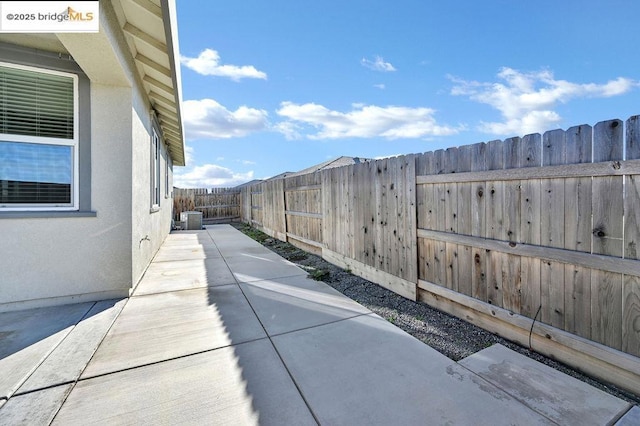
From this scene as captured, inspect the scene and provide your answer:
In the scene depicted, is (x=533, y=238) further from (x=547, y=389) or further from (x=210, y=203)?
(x=210, y=203)

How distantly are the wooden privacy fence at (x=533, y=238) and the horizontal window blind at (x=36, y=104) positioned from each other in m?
4.43

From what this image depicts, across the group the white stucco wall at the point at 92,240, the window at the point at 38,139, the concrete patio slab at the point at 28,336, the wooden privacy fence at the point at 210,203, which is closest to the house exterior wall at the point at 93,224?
the white stucco wall at the point at 92,240

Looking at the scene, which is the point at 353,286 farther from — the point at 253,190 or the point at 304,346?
the point at 253,190

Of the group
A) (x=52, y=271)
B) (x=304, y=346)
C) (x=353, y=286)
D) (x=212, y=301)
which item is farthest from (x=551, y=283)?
(x=52, y=271)

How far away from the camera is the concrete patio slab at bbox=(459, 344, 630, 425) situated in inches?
68.2

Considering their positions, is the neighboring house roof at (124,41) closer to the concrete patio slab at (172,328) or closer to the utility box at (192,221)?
the concrete patio slab at (172,328)

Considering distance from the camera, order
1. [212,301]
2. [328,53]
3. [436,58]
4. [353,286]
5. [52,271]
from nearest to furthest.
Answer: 1. [52,271]
2. [212,301]
3. [353,286]
4. [436,58]
5. [328,53]

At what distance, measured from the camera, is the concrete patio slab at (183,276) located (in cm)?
430

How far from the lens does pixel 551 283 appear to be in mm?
2418

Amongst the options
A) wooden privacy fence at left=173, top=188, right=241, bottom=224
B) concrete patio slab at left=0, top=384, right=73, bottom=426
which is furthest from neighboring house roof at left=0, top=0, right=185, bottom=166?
wooden privacy fence at left=173, top=188, right=241, bottom=224

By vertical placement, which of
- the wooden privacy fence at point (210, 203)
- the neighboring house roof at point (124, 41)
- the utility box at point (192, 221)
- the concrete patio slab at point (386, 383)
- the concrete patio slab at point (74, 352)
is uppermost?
the neighboring house roof at point (124, 41)

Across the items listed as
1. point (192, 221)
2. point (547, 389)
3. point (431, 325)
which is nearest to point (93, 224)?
point (431, 325)

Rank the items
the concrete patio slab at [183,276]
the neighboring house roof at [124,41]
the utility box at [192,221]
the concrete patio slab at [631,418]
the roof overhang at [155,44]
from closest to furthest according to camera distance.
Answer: the concrete patio slab at [631,418], the neighboring house roof at [124,41], the roof overhang at [155,44], the concrete patio slab at [183,276], the utility box at [192,221]

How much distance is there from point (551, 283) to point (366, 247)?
8.93 feet
